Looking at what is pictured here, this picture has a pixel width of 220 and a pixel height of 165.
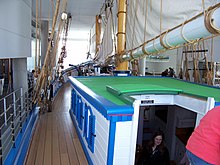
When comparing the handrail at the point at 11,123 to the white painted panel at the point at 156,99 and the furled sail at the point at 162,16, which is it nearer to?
the white painted panel at the point at 156,99

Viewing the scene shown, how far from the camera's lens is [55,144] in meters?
3.08

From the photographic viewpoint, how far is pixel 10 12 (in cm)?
294

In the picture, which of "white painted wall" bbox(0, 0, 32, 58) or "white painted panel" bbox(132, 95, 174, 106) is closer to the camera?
"white painted panel" bbox(132, 95, 174, 106)

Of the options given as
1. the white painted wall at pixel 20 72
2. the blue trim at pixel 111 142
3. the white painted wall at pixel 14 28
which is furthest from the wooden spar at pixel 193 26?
the white painted wall at pixel 20 72

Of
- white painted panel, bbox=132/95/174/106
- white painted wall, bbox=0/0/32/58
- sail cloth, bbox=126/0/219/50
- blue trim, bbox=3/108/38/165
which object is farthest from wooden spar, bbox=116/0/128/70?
blue trim, bbox=3/108/38/165

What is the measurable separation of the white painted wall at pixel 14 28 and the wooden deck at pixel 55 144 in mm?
1330

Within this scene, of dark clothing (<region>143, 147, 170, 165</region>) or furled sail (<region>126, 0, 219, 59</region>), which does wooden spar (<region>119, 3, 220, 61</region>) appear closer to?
furled sail (<region>126, 0, 219, 59</region>)

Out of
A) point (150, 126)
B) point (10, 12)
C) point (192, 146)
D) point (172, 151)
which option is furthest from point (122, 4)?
point (192, 146)

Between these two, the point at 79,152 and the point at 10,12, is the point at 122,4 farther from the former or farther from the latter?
the point at 79,152

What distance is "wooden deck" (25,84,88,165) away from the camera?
2639 mm

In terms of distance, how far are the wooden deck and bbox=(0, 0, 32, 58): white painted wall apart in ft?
4.36

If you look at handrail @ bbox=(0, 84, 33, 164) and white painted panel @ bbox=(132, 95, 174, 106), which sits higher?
white painted panel @ bbox=(132, 95, 174, 106)

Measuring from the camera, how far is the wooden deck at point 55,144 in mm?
2639

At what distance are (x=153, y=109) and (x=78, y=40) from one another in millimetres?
15255
